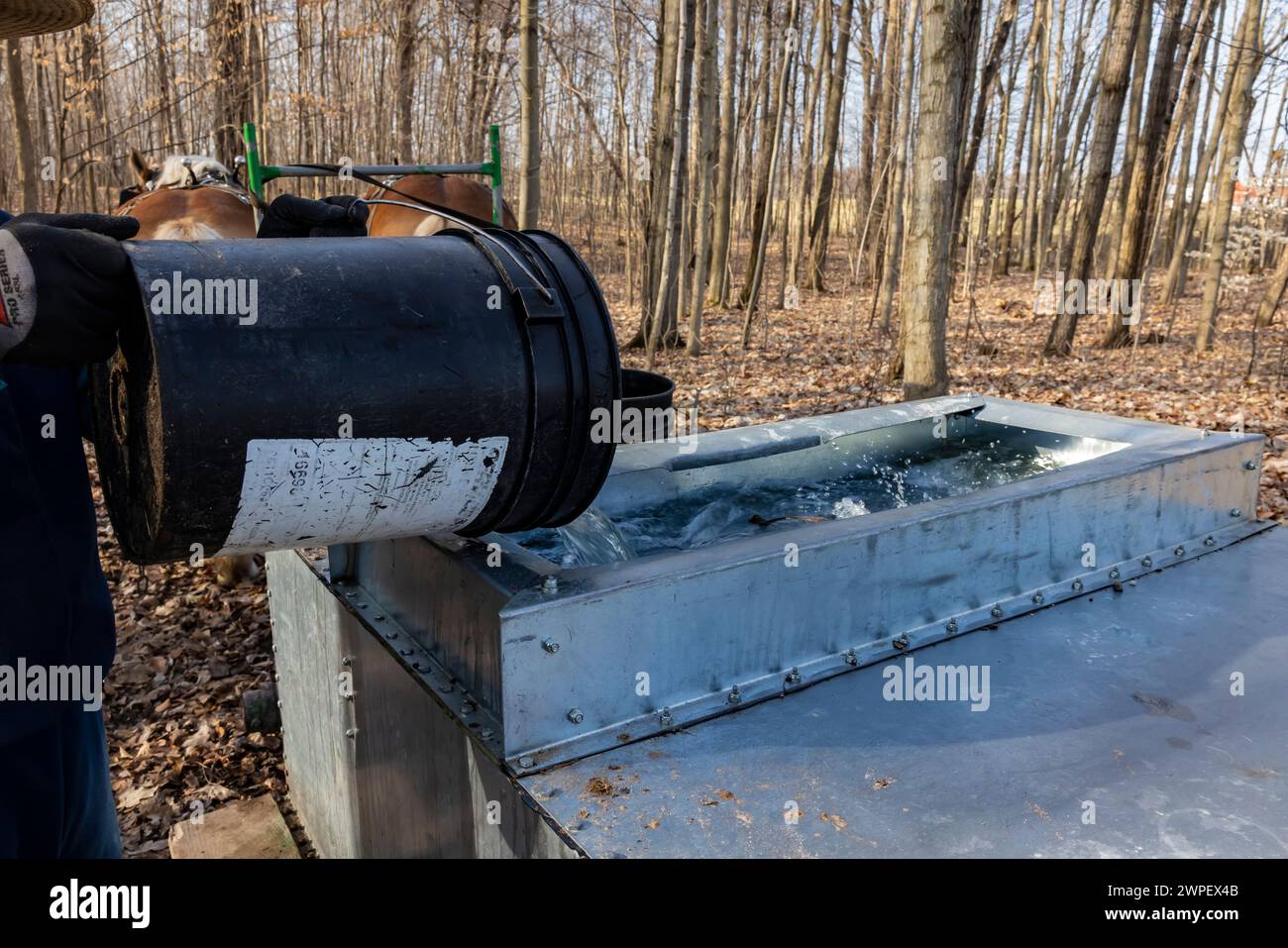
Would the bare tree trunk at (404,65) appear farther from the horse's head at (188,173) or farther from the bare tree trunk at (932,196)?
the bare tree trunk at (932,196)

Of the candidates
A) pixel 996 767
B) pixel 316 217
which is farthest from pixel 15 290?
pixel 996 767

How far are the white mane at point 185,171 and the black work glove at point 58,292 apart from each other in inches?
222

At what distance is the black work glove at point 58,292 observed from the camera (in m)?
1.47

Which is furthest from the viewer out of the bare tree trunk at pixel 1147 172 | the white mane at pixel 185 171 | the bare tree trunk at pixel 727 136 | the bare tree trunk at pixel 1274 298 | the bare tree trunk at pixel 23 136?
the bare tree trunk at pixel 727 136

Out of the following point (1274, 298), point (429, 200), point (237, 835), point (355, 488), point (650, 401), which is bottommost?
point (237, 835)

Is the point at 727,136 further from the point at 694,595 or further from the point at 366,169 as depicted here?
the point at 694,595

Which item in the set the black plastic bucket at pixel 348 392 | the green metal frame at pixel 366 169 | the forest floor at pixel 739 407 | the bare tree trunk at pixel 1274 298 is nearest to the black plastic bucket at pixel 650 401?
the green metal frame at pixel 366 169

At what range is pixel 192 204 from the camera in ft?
20.6

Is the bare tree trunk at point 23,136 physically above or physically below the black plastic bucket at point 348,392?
above

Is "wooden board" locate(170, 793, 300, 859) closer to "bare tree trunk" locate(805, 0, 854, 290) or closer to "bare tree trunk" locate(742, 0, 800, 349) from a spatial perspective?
"bare tree trunk" locate(742, 0, 800, 349)

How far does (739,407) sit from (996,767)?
735 cm

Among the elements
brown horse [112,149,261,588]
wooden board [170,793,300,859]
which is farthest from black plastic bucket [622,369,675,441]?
brown horse [112,149,261,588]

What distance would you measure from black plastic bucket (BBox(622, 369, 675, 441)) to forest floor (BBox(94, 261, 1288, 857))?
6.78 ft
